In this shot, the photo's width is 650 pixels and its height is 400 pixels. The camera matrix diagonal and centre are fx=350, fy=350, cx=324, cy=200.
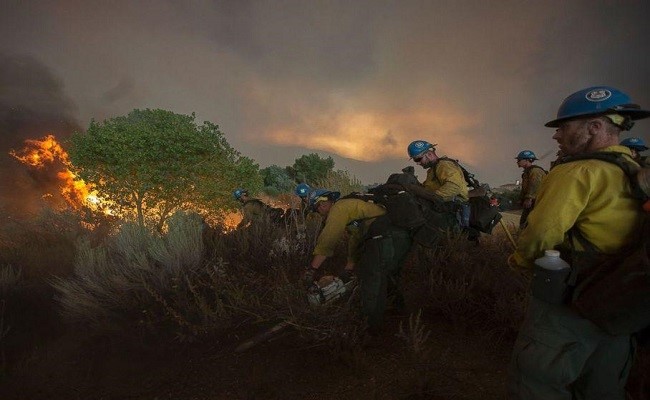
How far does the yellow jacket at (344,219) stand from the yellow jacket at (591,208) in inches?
90.6

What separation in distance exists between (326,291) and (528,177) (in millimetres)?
5109

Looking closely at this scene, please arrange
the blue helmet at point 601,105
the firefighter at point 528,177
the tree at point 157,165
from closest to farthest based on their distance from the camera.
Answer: the blue helmet at point 601,105 < the firefighter at point 528,177 < the tree at point 157,165

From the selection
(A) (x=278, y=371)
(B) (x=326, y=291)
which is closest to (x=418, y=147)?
(B) (x=326, y=291)

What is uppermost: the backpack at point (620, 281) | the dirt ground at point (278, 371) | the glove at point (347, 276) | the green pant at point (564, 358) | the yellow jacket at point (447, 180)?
the yellow jacket at point (447, 180)

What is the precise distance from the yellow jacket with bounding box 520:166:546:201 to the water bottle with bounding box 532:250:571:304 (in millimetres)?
5514

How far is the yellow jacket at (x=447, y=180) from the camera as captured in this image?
4.89 m

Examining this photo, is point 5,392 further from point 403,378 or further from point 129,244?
point 403,378

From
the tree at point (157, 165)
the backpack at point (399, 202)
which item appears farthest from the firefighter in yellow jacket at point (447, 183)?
the tree at point (157, 165)

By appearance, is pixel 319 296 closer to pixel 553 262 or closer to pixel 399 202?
pixel 399 202

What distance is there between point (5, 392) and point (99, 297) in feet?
4.35

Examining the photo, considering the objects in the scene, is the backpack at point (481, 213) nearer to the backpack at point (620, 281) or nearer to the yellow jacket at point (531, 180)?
the yellow jacket at point (531, 180)

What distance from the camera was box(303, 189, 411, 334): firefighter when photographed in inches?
145

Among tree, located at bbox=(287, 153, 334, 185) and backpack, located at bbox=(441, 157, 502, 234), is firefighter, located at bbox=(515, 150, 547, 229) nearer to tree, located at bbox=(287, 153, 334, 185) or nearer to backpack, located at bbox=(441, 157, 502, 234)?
backpack, located at bbox=(441, 157, 502, 234)

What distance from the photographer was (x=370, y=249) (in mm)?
3742
